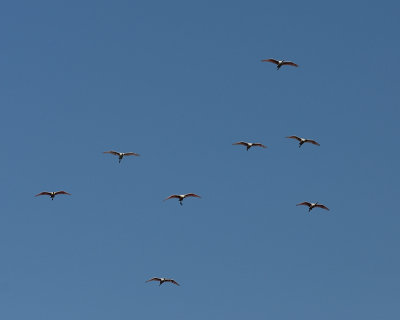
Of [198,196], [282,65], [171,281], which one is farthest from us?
[171,281]

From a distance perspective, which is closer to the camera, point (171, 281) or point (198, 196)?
point (198, 196)

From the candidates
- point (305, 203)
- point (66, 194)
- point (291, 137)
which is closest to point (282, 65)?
point (291, 137)

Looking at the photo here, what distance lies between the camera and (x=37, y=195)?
586 feet

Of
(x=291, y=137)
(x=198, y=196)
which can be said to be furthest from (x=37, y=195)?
(x=291, y=137)

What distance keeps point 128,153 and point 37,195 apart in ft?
69.2

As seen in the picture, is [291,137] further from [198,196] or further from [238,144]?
[198,196]

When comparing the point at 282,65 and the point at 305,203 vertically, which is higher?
the point at 282,65

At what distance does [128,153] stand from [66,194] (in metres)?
16.7

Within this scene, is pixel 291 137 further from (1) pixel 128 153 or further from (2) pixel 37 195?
(2) pixel 37 195

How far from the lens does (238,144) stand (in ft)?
598

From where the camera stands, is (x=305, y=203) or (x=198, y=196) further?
(x=305, y=203)

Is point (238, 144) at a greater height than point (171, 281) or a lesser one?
greater

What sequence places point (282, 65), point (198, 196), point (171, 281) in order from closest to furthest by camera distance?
1. point (198, 196)
2. point (282, 65)
3. point (171, 281)

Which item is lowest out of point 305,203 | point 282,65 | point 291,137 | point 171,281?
point 171,281
